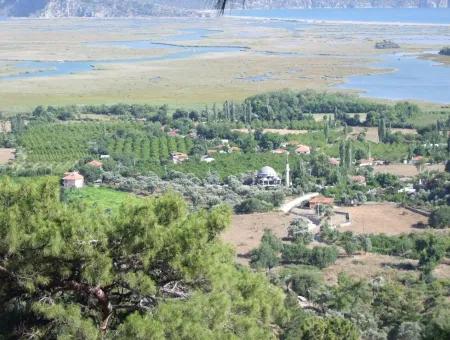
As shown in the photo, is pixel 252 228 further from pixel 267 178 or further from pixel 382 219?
pixel 267 178

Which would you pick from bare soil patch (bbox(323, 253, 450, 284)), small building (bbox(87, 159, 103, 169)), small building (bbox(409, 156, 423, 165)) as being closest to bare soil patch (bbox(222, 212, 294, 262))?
bare soil patch (bbox(323, 253, 450, 284))

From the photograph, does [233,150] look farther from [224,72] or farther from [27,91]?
[224,72]

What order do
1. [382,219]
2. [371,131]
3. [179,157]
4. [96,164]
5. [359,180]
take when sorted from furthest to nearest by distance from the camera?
[371,131] → [179,157] → [96,164] → [359,180] → [382,219]

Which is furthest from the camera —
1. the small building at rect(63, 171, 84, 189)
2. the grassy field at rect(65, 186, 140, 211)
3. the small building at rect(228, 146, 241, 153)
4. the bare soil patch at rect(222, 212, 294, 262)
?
the small building at rect(228, 146, 241, 153)

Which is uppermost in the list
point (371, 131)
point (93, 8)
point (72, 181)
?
point (72, 181)

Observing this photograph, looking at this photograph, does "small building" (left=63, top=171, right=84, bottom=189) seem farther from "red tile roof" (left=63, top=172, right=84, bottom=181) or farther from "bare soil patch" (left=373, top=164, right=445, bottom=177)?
"bare soil patch" (left=373, top=164, right=445, bottom=177)

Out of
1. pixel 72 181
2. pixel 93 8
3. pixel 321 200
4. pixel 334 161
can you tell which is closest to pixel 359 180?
pixel 334 161

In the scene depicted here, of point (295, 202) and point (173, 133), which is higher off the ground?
point (295, 202)
